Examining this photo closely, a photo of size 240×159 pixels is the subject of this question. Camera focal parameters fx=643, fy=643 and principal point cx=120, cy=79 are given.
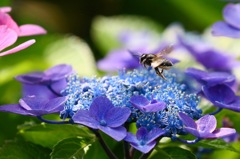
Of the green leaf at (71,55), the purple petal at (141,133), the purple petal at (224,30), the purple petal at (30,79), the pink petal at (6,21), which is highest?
the pink petal at (6,21)

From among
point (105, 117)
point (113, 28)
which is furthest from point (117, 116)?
point (113, 28)

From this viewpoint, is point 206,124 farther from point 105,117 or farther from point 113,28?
point 113,28

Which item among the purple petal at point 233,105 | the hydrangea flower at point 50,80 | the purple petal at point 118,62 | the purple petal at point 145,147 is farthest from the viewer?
the purple petal at point 118,62

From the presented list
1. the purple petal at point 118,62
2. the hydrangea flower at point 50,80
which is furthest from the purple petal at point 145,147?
the purple petal at point 118,62

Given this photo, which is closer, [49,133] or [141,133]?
[141,133]

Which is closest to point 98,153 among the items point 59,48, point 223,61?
point 223,61

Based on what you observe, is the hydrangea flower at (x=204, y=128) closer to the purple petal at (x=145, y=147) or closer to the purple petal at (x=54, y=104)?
the purple petal at (x=145, y=147)
